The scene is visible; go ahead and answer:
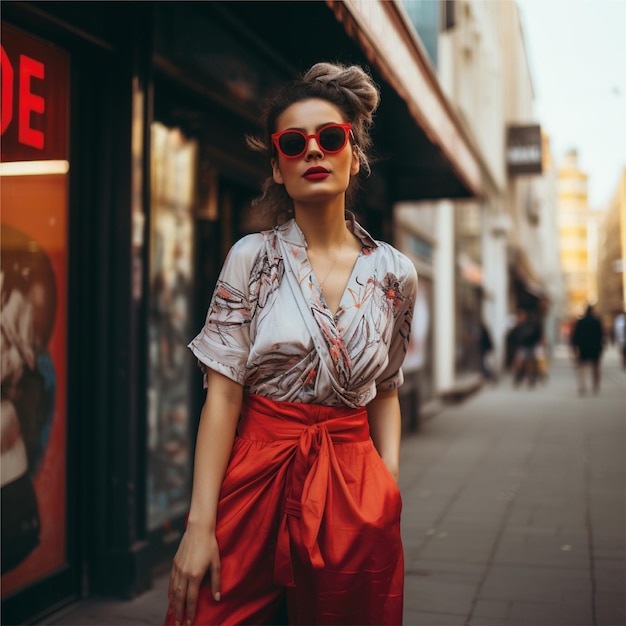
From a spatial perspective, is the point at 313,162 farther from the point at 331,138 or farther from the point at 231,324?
the point at 231,324

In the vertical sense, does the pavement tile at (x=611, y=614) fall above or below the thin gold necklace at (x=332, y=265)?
A: below

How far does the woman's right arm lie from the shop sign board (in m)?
28.6

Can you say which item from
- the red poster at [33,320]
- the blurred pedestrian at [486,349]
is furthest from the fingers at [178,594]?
the blurred pedestrian at [486,349]

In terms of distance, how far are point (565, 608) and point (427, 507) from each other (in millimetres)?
2465

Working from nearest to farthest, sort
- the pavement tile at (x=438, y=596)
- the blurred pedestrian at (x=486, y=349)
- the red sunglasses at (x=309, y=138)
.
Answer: the red sunglasses at (x=309, y=138) → the pavement tile at (x=438, y=596) → the blurred pedestrian at (x=486, y=349)

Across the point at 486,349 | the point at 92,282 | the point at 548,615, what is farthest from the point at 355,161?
the point at 486,349

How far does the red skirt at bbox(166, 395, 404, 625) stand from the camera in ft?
6.59

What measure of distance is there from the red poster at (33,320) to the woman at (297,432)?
2088mm

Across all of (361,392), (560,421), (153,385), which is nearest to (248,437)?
(361,392)

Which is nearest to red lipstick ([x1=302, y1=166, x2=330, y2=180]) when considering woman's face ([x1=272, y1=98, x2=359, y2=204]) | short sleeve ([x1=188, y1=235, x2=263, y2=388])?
woman's face ([x1=272, y1=98, x2=359, y2=204])

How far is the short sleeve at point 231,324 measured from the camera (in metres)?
2.05

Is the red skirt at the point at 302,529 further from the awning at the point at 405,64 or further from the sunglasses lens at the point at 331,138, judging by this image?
the awning at the point at 405,64

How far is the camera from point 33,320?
4.06 m

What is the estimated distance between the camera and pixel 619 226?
101 m
